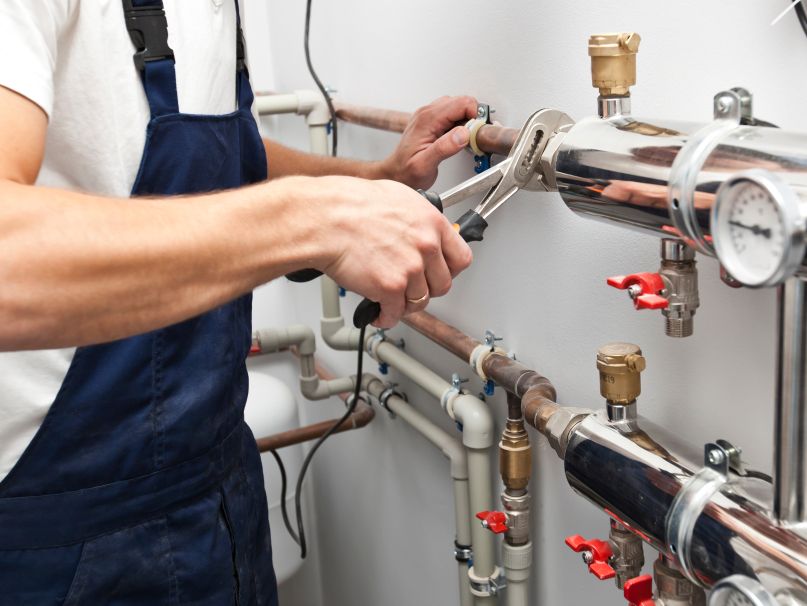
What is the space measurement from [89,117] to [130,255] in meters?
0.24

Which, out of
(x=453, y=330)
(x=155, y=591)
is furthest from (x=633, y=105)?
(x=155, y=591)

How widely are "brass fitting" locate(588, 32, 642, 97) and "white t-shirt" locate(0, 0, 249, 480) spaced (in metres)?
0.36

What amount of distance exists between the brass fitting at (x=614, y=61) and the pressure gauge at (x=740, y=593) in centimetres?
35

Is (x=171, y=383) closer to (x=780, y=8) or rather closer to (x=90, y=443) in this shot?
(x=90, y=443)

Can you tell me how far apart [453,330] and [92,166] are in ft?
1.50

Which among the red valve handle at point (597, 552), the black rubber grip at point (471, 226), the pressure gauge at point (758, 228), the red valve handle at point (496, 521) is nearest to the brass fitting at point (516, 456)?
the red valve handle at point (496, 521)

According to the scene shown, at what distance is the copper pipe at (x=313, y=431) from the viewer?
4.67 ft

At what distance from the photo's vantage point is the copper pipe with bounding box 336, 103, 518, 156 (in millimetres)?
869

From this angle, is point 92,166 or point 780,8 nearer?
point 780,8

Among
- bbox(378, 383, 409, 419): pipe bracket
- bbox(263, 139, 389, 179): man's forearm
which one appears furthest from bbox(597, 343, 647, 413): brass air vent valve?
bbox(378, 383, 409, 419): pipe bracket

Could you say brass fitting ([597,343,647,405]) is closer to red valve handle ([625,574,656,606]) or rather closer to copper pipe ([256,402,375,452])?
red valve handle ([625,574,656,606])

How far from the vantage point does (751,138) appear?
21.7 inches

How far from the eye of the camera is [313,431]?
4.85 feet

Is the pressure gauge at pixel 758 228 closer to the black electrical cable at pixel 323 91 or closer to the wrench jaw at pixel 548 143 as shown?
the wrench jaw at pixel 548 143
